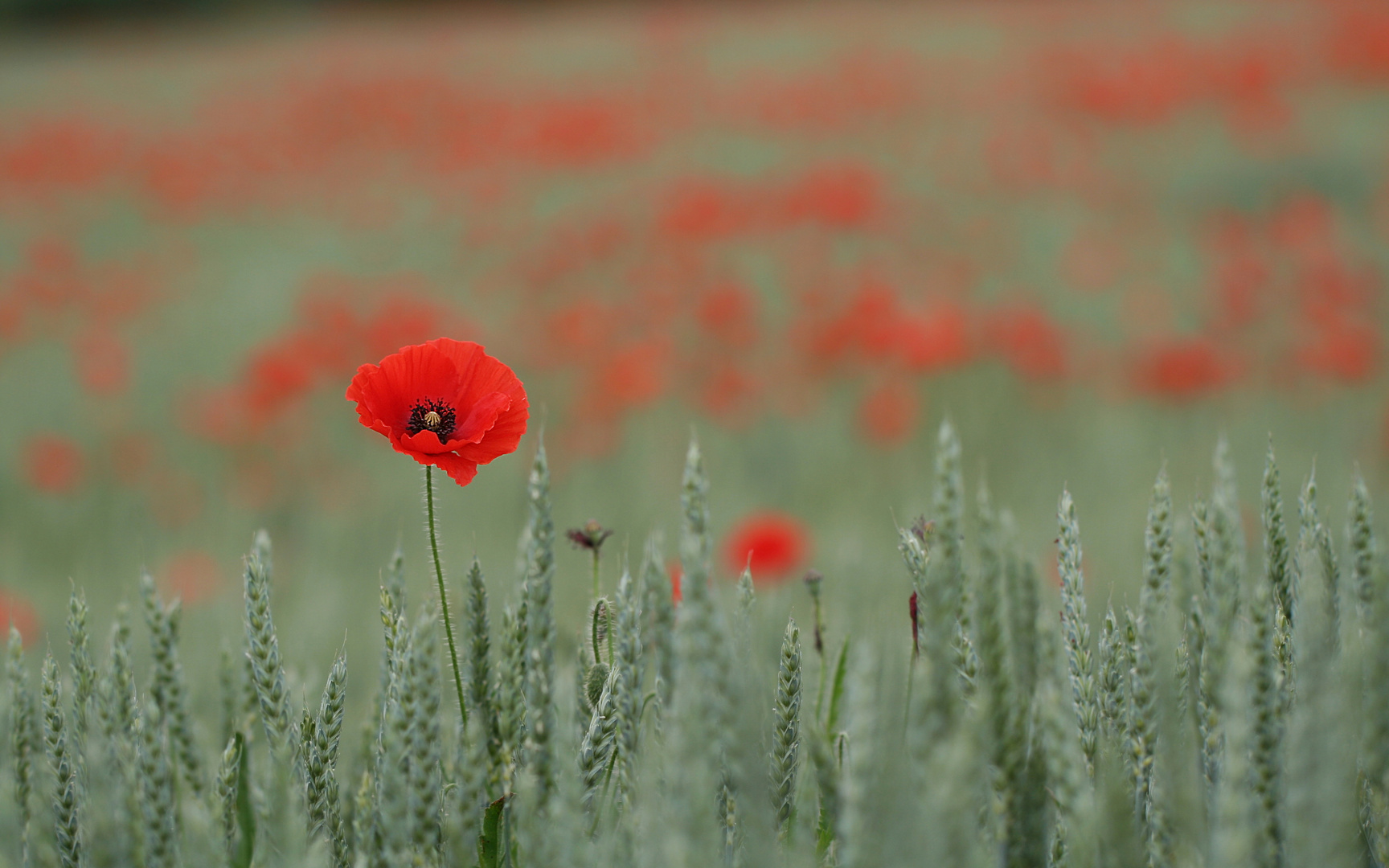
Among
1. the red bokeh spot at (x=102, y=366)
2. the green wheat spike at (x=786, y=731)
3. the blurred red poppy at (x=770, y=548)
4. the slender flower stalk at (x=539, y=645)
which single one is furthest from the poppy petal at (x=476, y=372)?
the red bokeh spot at (x=102, y=366)

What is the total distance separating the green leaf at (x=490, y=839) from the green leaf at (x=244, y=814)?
196 mm

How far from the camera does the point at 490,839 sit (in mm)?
879

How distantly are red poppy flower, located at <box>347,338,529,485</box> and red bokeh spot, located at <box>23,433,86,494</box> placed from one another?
230 centimetres

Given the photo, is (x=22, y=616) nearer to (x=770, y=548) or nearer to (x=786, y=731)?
(x=770, y=548)

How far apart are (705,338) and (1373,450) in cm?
207

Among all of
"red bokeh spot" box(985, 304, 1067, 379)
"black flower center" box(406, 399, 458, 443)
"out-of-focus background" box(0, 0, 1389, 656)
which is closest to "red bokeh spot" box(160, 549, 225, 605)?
"out-of-focus background" box(0, 0, 1389, 656)

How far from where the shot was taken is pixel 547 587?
888 mm

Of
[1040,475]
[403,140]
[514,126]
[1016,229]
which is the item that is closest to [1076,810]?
[1040,475]

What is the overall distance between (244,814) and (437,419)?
0.40 m

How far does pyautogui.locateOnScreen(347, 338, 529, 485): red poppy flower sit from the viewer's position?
0.95m

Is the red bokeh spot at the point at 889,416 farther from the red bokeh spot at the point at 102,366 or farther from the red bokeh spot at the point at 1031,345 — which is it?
the red bokeh spot at the point at 102,366

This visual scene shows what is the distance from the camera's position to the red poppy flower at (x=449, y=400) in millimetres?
954

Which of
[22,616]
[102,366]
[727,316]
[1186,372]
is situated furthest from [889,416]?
[102,366]

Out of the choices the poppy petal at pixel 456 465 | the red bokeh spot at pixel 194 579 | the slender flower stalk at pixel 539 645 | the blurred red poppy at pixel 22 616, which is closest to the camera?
the slender flower stalk at pixel 539 645
